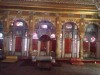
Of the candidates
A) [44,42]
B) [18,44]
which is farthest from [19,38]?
[44,42]

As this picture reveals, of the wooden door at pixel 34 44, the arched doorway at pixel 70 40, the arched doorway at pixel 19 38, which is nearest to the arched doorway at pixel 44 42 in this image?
the wooden door at pixel 34 44

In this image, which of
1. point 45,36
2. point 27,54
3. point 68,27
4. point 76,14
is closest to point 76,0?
point 76,14

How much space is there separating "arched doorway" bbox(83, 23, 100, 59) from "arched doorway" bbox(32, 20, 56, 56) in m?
3.75

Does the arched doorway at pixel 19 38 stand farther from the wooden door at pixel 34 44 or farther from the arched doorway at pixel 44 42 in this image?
the arched doorway at pixel 44 42

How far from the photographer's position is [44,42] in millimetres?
21875

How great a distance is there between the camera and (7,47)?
20672mm

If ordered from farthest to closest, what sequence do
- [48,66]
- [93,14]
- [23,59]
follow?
1. [93,14]
2. [23,59]
3. [48,66]

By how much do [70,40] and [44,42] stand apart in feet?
9.50

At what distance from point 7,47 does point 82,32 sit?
8.07m

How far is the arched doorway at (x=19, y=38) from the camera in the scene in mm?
21422

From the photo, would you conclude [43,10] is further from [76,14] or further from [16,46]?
[16,46]

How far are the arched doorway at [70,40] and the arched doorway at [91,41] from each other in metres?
1.29

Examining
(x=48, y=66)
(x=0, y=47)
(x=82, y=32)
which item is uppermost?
(x=82, y=32)

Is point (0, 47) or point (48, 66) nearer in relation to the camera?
point (48, 66)
